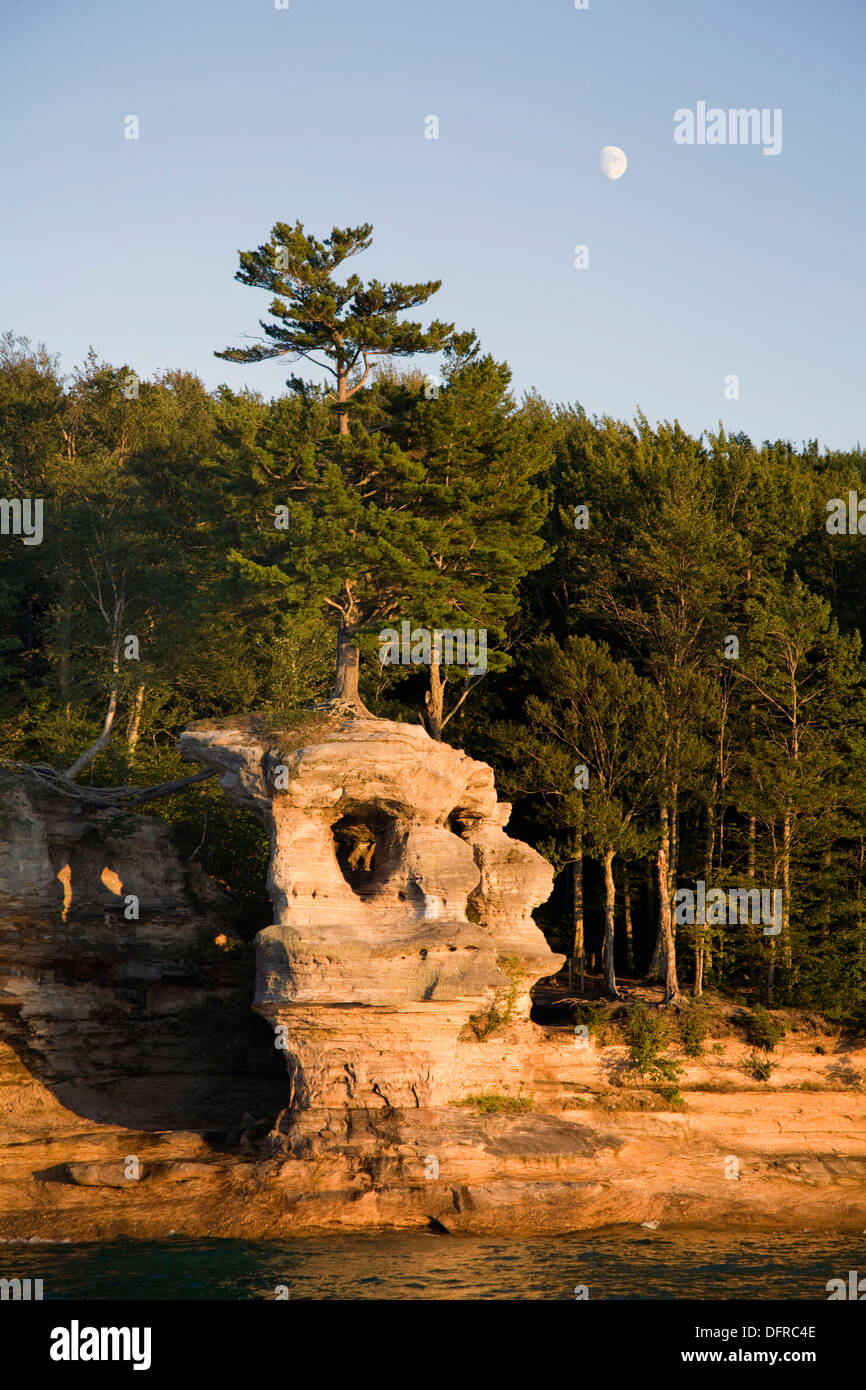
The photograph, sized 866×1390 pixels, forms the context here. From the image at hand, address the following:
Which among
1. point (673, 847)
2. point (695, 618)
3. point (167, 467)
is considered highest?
point (167, 467)

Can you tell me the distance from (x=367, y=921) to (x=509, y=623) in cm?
1847

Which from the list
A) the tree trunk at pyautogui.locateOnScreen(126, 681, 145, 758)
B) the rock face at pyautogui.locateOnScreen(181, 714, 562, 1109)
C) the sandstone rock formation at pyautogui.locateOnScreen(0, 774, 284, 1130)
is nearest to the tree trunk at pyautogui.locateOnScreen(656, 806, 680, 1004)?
the rock face at pyautogui.locateOnScreen(181, 714, 562, 1109)

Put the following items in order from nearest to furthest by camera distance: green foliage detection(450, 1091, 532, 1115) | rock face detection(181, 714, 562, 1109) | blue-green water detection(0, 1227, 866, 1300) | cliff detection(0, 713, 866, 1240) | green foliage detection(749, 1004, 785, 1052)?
1. blue-green water detection(0, 1227, 866, 1300)
2. cliff detection(0, 713, 866, 1240)
3. rock face detection(181, 714, 562, 1109)
4. green foliage detection(450, 1091, 532, 1115)
5. green foliage detection(749, 1004, 785, 1052)

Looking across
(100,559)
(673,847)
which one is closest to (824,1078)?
(673,847)

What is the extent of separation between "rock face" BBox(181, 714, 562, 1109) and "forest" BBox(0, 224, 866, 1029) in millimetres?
4075

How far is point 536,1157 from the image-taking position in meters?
34.7

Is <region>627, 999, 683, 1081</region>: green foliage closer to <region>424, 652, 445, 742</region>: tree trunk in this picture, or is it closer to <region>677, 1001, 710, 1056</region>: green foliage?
<region>677, 1001, 710, 1056</region>: green foliage

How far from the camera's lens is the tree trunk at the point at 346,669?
39781mm

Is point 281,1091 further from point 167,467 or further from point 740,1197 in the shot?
point 167,467

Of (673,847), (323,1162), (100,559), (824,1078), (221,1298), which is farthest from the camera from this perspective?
(100,559)

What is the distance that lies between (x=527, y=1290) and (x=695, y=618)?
2510 centimetres

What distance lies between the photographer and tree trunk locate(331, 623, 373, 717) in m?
39.8

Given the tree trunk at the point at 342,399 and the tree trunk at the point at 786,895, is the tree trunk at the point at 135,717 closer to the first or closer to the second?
the tree trunk at the point at 342,399

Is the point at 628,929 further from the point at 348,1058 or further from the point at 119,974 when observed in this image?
the point at 119,974
